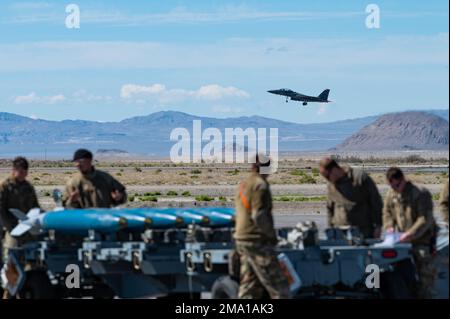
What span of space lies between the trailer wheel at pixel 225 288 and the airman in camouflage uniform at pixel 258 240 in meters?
0.43

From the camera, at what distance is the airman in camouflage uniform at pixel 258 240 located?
12828mm

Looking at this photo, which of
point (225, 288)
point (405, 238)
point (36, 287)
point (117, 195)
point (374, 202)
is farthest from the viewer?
point (117, 195)

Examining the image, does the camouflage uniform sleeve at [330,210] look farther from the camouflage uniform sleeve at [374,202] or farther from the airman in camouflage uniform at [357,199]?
the camouflage uniform sleeve at [374,202]

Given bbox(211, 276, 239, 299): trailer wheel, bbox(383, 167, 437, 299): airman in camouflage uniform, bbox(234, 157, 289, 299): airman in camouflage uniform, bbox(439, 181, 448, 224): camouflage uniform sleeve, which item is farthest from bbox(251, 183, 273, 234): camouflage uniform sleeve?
bbox(439, 181, 448, 224): camouflage uniform sleeve

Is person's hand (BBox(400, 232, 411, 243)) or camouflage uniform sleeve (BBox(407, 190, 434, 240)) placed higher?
camouflage uniform sleeve (BBox(407, 190, 434, 240))

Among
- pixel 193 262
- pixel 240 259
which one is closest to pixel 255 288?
pixel 240 259

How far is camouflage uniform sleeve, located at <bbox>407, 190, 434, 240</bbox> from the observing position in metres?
13.9

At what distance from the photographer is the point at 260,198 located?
12836 millimetres

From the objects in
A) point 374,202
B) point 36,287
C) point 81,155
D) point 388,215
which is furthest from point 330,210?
point 36,287

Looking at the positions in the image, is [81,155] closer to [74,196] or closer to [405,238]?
[74,196]

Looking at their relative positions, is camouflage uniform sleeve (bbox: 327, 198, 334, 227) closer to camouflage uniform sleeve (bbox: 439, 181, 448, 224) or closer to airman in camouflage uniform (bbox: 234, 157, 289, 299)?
camouflage uniform sleeve (bbox: 439, 181, 448, 224)

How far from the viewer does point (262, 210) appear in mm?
12812

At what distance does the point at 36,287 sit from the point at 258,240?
3.58 metres

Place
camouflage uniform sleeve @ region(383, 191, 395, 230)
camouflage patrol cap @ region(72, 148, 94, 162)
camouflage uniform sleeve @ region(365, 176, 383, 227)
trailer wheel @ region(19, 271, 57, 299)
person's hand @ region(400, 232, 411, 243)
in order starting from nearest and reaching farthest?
person's hand @ region(400, 232, 411, 243) → camouflage uniform sleeve @ region(383, 191, 395, 230) → camouflage uniform sleeve @ region(365, 176, 383, 227) → trailer wheel @ region(19, 271, 57, 299) → camouflage patrol cap @ region(72, 148, 94, 162)
